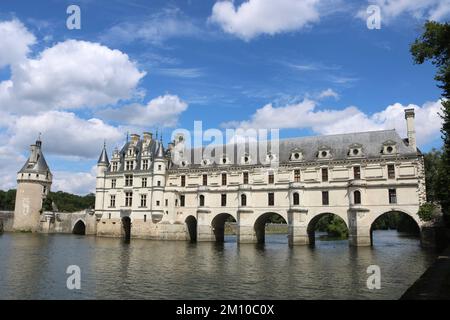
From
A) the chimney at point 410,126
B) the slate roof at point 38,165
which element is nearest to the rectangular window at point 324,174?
the chimney at point 410,126

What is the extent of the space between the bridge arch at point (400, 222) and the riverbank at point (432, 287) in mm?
20013

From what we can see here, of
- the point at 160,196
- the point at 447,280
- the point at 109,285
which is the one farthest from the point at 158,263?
the point at 160,196

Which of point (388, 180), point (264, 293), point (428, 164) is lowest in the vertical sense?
point (264, 293)

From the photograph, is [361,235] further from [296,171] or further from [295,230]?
[296,171]

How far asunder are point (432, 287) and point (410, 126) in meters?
27.8

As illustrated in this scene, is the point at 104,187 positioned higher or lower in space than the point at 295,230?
higher

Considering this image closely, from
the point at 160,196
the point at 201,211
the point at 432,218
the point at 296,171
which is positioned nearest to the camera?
the point at 432,218

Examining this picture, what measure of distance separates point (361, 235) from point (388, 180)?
19.0 feet

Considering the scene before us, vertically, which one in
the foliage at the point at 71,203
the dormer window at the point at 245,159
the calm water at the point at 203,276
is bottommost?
the calm water at the point at 203,276

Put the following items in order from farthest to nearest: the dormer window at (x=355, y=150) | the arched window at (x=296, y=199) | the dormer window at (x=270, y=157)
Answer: the dormer window at (x=270, y=157)
the arched window at (x=296, y=199)
the dormer window at (x=355, y=150)

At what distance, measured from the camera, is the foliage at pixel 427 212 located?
33088 millimetres

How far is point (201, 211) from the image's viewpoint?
143ft

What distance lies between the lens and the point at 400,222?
73.8 metres

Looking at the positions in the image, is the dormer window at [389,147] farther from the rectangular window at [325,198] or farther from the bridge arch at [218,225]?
the bridge arch at [218,225]
